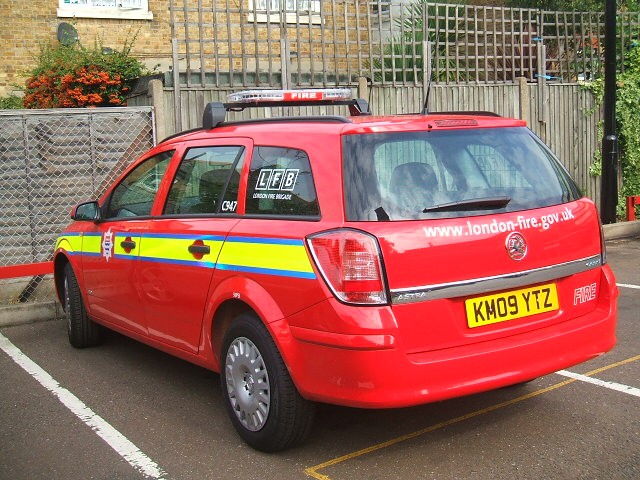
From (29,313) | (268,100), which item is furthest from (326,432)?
(29,313)

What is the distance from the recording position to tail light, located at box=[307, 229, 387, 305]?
3662 mm

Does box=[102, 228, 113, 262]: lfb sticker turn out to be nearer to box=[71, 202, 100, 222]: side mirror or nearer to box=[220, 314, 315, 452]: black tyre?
box=[71, 202, 100, 222]: side mirror

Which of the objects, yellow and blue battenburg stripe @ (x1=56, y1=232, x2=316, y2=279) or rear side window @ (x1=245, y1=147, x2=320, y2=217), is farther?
rear side window @ (x1=245, y1=147, x2=320, y2=217)

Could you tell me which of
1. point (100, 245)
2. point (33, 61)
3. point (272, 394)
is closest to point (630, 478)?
point (272, 394)

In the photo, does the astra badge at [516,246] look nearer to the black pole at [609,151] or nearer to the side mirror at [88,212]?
the side mirror at [88,212]

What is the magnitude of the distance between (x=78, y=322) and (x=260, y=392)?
286 centimetres

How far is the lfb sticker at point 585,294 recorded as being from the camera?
166 inches

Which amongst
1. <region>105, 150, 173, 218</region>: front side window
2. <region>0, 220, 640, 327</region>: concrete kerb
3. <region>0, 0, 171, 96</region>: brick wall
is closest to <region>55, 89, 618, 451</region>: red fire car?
<region>105, 150, 173, 218</region>: front side window

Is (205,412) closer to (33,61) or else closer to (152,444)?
(152,444)

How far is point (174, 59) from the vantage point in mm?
9234

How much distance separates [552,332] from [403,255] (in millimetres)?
949

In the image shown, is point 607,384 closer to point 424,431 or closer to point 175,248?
point 424,431

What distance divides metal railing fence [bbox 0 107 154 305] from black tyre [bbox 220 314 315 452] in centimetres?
459

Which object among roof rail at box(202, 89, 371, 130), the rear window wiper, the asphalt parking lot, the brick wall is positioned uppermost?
the brick wall
